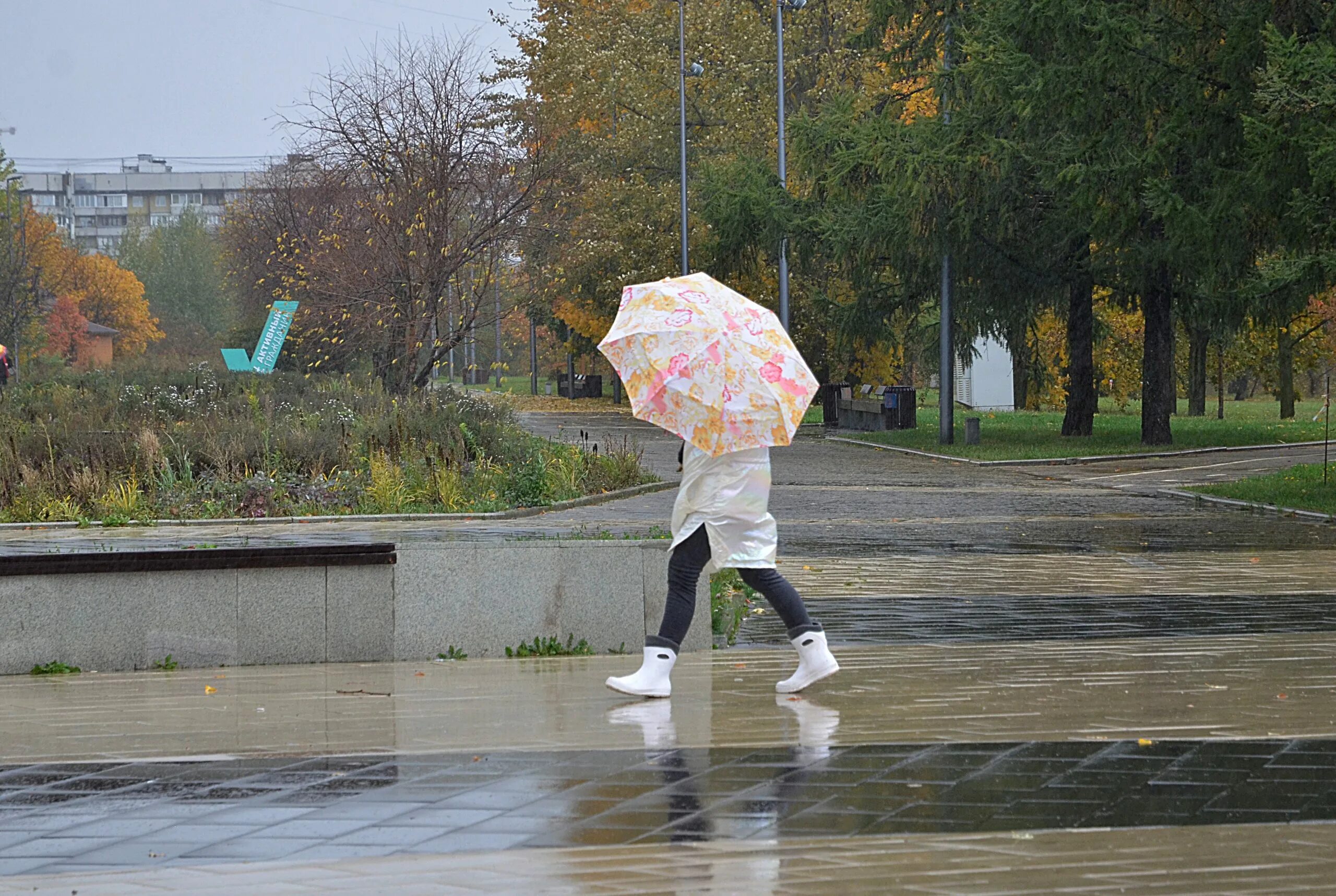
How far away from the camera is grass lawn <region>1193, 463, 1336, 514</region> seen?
69.5 ft

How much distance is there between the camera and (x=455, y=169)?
32.3 metres

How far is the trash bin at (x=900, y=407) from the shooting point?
42.9 metres

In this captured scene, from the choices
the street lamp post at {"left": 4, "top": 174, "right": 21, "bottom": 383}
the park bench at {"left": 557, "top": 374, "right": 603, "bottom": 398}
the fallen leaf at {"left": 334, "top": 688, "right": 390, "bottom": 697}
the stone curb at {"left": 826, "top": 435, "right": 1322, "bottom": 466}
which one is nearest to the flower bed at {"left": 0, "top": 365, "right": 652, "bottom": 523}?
A: the stone curb at {"left": 826, "top": 435, "right": 1322, "bottom": 466}

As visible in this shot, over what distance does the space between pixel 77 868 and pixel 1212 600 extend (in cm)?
908

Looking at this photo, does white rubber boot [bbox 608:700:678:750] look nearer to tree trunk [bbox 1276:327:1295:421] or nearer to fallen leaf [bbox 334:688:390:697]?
fallen leaf [bbox 334:688:390:697]

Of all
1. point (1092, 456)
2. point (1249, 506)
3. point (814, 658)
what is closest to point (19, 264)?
point (1092, 456)

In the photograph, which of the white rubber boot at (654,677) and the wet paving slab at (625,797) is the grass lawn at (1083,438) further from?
the wet paving slab at (625,797)

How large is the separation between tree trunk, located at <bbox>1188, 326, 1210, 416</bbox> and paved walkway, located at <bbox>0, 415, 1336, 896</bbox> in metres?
34.4

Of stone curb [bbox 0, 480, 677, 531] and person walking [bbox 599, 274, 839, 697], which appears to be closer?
person walking [bbox 599, 274, 839, 697]

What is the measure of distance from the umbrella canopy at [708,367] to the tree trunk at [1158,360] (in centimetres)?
2807

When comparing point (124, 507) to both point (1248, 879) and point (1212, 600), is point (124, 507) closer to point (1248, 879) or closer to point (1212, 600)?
point (1212, 600)

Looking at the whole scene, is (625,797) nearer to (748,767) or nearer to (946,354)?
(748,767)

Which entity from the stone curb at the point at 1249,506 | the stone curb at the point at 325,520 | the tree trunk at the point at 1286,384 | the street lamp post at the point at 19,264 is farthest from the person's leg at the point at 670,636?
the street lamp post at the point at 19,264

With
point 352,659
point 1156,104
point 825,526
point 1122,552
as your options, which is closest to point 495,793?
point 352,659
